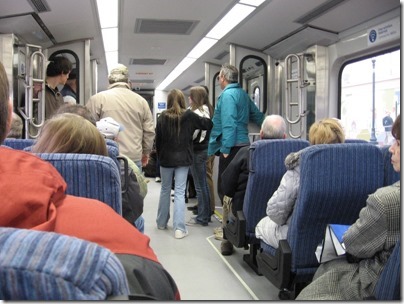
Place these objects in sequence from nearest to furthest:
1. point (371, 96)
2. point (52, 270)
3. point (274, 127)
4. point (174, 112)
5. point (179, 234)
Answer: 1. point (52, 270)
2. point (274, 127)
3. point (371, 96)
4. point (179, 234)
5. point (174, 112)

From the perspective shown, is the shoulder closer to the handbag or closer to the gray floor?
the handbag

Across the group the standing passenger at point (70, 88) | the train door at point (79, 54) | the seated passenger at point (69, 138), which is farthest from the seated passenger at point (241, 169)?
the train door at point (79, 54)

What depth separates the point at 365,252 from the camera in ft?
5.22

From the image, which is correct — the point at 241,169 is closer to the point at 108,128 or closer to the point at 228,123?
the point at 228,123

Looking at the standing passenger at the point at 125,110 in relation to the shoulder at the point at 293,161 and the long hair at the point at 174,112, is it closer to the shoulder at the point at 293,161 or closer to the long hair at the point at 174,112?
the long hair at the point at 174,112

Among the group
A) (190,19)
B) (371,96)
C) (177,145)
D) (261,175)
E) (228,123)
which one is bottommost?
(261,175)

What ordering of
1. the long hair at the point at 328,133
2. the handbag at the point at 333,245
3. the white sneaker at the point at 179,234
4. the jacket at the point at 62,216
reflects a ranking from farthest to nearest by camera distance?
the white sneaker at the point at 179,234 → the long hair at the point at 328,133 → the handbag at the point at 333,245 → the jacket at the point at 62,216

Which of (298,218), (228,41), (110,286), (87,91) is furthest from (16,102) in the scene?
(110,286)

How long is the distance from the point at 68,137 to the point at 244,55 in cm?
458

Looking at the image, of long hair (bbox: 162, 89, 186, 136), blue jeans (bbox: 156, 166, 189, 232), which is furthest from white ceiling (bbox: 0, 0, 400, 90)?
blue jeans (bbox: 156, 166, 189, 232)

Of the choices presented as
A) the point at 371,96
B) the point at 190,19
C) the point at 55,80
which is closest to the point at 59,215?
the point at 371,96

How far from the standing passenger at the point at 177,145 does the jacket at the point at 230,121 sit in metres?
0.19

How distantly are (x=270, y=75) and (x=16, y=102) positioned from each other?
353cm

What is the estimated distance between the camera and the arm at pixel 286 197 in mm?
2254
